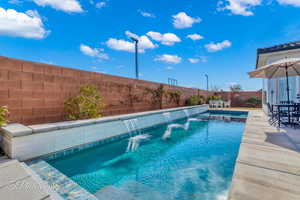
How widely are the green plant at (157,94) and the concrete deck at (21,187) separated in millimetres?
7968

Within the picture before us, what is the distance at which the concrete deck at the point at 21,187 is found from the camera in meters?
1.66

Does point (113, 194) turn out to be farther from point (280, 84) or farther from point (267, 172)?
point (280, 84)

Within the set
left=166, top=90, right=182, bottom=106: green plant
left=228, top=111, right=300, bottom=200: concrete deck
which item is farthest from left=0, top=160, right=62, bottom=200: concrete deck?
left=166, top=90, right=182, bottom=106: green plant

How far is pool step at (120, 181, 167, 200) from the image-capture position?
2310 millimetres

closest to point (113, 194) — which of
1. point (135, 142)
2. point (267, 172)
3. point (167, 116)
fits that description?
point (267, 172)

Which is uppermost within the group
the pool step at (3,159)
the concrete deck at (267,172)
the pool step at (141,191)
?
the concrete deck at (267,172)

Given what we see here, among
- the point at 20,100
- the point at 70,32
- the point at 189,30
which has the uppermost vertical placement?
the point at 189,30

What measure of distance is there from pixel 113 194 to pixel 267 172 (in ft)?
7.33

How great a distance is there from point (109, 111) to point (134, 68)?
4682 millimetres

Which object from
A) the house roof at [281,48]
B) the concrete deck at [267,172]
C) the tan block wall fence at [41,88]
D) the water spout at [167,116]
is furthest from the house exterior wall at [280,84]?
the tan block wall fence at [41,88]

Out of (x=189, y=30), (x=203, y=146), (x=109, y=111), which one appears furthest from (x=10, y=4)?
(x=189, y=30)

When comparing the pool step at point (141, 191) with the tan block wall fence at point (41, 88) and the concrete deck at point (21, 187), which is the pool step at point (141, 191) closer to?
the concrete deck at point (21, 187)

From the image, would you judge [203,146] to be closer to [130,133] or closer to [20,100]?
[130,133]

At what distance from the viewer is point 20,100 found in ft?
14.1
